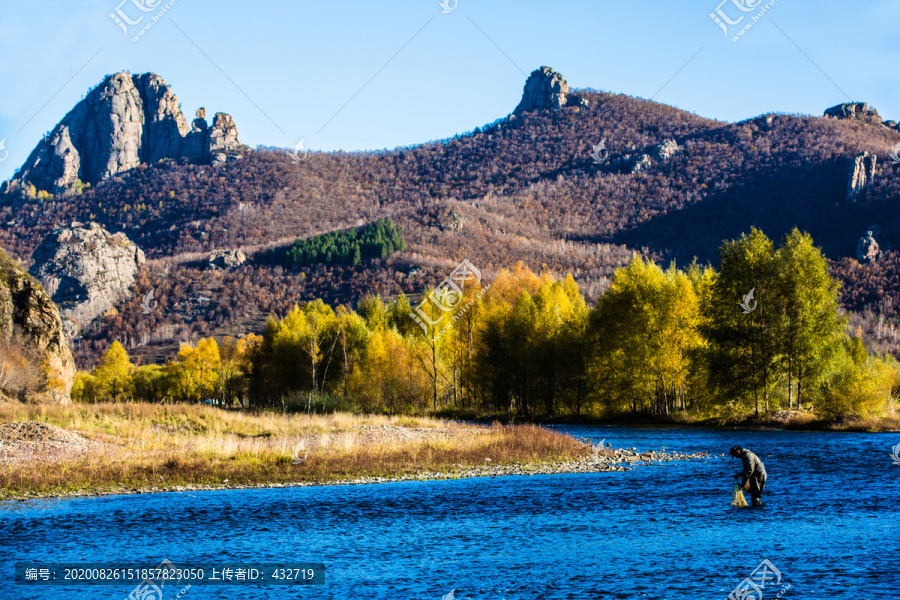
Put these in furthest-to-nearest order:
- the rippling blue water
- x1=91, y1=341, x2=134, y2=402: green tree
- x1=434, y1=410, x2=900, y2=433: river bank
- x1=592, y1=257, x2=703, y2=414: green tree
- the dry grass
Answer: x1=91, y1=341, x2=134, y2=402: green tree < x1=592, y1=257, x2=703, y2=414: green tree < x1=434, y1=410, x2=900, y2=433: river bank < the dry grass < the rippling blue water

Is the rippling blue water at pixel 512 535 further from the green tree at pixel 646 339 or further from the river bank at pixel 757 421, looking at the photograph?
the green tree at pixel 646 339

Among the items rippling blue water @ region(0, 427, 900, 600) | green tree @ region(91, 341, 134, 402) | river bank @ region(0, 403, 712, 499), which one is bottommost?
rippling blue water @ region(0, 427, 900, 600)

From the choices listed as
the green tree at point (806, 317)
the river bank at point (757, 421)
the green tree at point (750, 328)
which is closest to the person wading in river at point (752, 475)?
the river bank at point (757, 421)

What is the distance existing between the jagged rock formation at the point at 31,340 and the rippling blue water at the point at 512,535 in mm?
29418

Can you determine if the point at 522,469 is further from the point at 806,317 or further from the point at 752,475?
the point at 806,317

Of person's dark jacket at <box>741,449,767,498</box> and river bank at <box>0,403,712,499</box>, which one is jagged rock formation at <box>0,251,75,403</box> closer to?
river bank at <box>0,403,712,499</box>

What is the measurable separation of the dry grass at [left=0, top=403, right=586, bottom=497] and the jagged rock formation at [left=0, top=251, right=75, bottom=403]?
626 cm

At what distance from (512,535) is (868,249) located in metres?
179

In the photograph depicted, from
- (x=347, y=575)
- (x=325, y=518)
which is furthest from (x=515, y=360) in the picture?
(x=347, y=575)

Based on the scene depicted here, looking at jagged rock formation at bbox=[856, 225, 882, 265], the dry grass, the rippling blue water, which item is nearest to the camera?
the rippling blue water

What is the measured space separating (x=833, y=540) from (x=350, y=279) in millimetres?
179344

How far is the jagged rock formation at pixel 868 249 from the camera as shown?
168 meters

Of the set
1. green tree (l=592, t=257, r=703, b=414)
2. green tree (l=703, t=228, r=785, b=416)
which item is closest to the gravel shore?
green tree (l=703, t=228, r=785, b=416)

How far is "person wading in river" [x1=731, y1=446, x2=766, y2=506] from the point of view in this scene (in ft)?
71.1
